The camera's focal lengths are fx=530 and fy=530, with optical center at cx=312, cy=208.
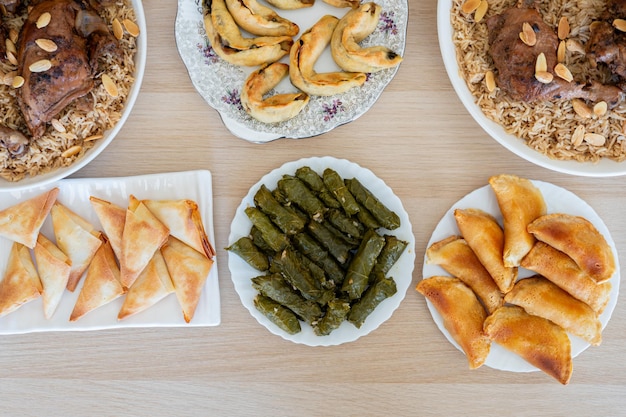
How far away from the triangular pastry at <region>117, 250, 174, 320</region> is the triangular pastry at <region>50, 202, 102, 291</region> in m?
0.21

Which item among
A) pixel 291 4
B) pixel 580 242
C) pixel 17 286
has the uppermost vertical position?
pixel 291 4

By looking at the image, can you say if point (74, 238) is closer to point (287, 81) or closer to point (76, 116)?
point (76, 116)

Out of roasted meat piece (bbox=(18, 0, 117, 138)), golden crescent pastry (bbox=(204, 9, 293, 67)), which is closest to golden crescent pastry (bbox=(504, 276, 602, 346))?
golden crescent pastry (bbox=(204, 9, 293, 67))

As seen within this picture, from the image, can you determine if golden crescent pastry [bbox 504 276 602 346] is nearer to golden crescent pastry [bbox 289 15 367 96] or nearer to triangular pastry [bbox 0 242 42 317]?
golden crescent pastry [bbox 289 15 367 96]

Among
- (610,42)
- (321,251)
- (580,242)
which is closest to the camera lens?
(610,42)

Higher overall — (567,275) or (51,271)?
(567,275)

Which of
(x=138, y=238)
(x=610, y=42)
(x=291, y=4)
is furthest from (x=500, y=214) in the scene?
(x=138, y=238)

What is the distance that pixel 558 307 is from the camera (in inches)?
75.1

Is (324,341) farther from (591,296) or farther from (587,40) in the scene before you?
(587,40)

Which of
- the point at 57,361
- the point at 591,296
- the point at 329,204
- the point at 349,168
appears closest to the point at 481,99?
the point at 349,168

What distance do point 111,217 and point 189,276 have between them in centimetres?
37

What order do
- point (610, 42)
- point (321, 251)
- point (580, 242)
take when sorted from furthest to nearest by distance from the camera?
1. point (321, 251)
2. point (580, 242)
3. point (610, 42)

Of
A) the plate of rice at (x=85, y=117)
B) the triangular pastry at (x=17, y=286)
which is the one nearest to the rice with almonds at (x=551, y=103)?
the plate of rice at (x=85, y=117)

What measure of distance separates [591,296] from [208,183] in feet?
4.75
